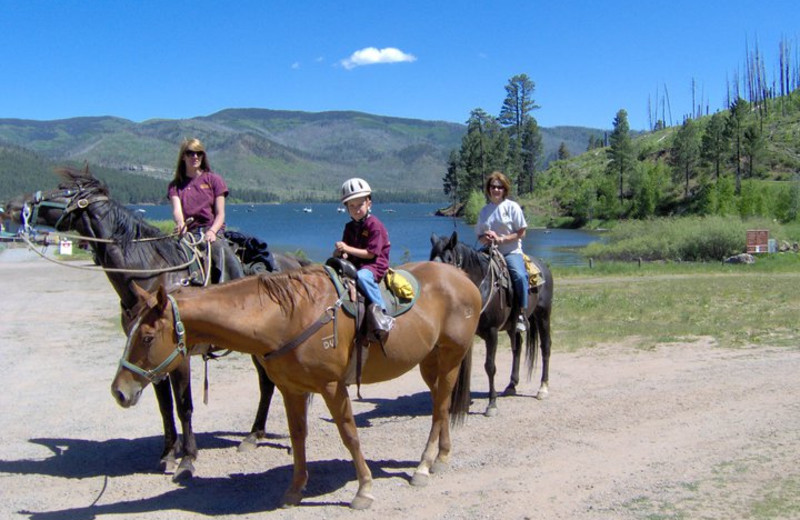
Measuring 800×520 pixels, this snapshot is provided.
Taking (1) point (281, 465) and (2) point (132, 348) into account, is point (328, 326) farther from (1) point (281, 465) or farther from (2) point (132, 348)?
(1) point (281, 465)

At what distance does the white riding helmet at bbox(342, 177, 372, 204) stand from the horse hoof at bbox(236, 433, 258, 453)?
3.04m

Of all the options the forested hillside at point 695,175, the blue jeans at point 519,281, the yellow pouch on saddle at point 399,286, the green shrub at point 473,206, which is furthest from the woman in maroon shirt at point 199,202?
the green shrub at point 473,206

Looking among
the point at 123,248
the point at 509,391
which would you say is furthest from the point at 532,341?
the point at 123,248

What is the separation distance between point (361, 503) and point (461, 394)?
195cm

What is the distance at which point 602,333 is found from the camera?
13.8 m

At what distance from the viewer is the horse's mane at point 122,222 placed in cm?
662

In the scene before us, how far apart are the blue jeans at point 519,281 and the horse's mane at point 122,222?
423cm

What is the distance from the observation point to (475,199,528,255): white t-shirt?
903 cm

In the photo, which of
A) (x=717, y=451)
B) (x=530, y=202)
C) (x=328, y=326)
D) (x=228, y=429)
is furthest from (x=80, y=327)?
(x=530, y=202)

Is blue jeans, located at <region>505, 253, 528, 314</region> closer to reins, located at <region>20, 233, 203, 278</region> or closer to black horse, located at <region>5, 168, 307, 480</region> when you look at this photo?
reins, located at <region>20, 233, 203, 278</region>

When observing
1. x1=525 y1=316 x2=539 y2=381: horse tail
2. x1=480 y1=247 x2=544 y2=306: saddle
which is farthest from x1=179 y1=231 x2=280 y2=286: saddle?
x1=525 y1=316 x2=539 y2=381: horse tail

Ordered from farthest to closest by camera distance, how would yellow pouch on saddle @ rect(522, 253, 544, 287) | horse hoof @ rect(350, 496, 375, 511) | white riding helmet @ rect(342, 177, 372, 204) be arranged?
yellow pouch on saddle @ rect(522, 253, 544, 287) < white riding helmet @ rect(342, 177, 372, 204) < horse hoof @ rect(350, 496, 375, 511)

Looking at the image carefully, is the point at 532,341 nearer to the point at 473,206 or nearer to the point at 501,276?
the point at 501,276

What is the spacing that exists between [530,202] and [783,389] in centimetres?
10213
